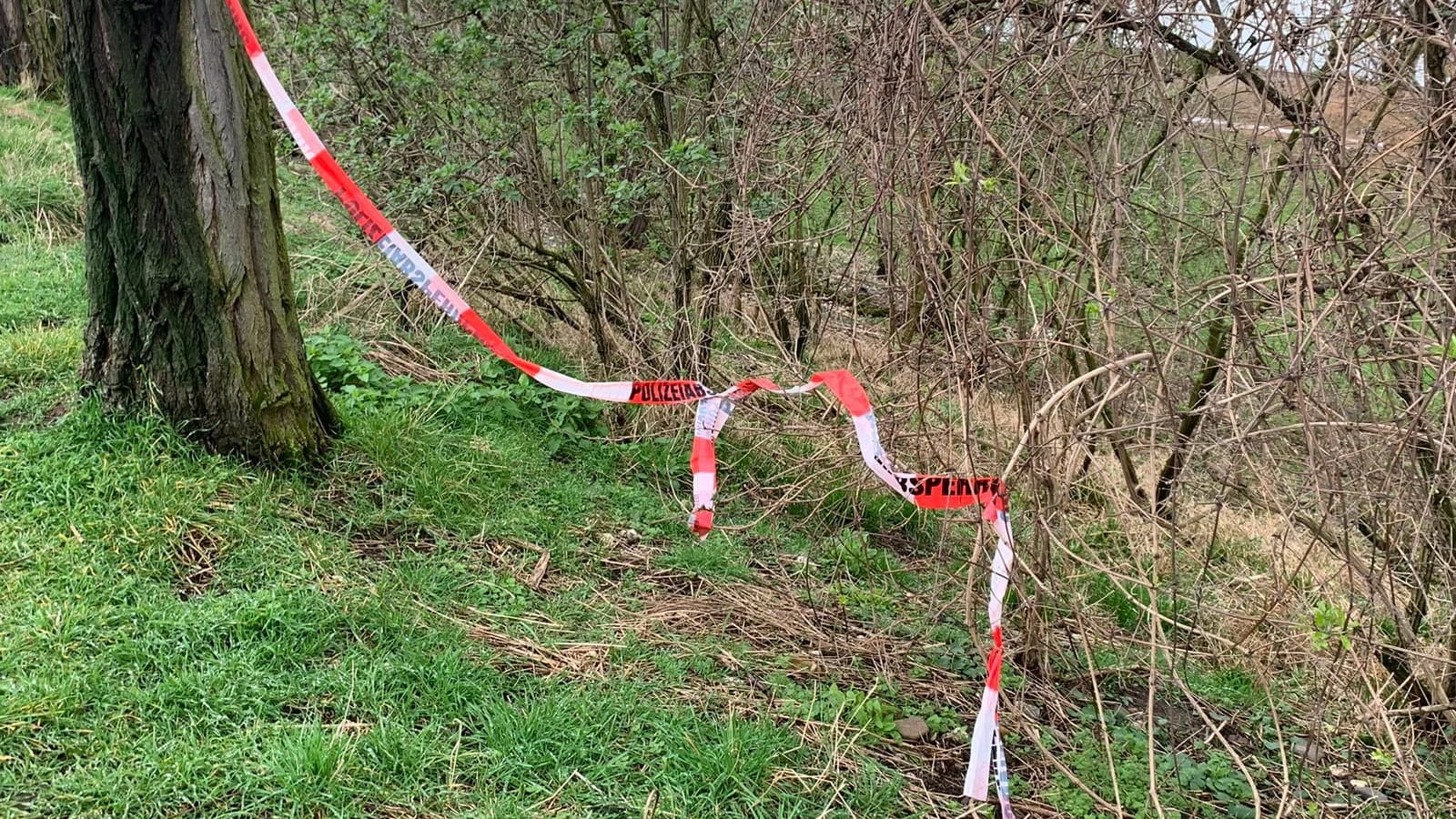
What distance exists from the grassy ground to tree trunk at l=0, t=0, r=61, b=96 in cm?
A: 608

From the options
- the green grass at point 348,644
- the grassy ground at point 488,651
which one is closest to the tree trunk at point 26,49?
the grassy ground at point 488,651

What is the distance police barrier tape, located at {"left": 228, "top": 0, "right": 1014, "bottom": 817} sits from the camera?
2.71m

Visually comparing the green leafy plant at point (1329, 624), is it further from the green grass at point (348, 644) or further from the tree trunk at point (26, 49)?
the tree trunk at point (26, 49)

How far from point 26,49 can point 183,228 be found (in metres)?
8.14

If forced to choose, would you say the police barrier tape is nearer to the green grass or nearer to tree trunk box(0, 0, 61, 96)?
the green grass

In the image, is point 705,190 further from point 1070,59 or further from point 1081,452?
point 1081,452

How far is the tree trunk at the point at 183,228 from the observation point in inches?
119

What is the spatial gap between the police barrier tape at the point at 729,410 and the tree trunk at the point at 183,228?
0.23 m

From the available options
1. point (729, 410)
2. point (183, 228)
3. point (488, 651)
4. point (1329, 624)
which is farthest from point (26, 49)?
point (1329, 624)

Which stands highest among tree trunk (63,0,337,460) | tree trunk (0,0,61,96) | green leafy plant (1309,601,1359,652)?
tree trunk (0,0,61,96)

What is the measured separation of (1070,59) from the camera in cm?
327

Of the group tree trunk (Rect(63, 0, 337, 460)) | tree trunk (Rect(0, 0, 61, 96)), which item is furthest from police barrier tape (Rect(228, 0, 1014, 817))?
tree trunk (Rect(0, 0, 61, 96))

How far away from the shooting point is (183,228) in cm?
312

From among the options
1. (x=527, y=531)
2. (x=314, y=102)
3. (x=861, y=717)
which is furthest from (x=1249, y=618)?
(x=314, y=102)
